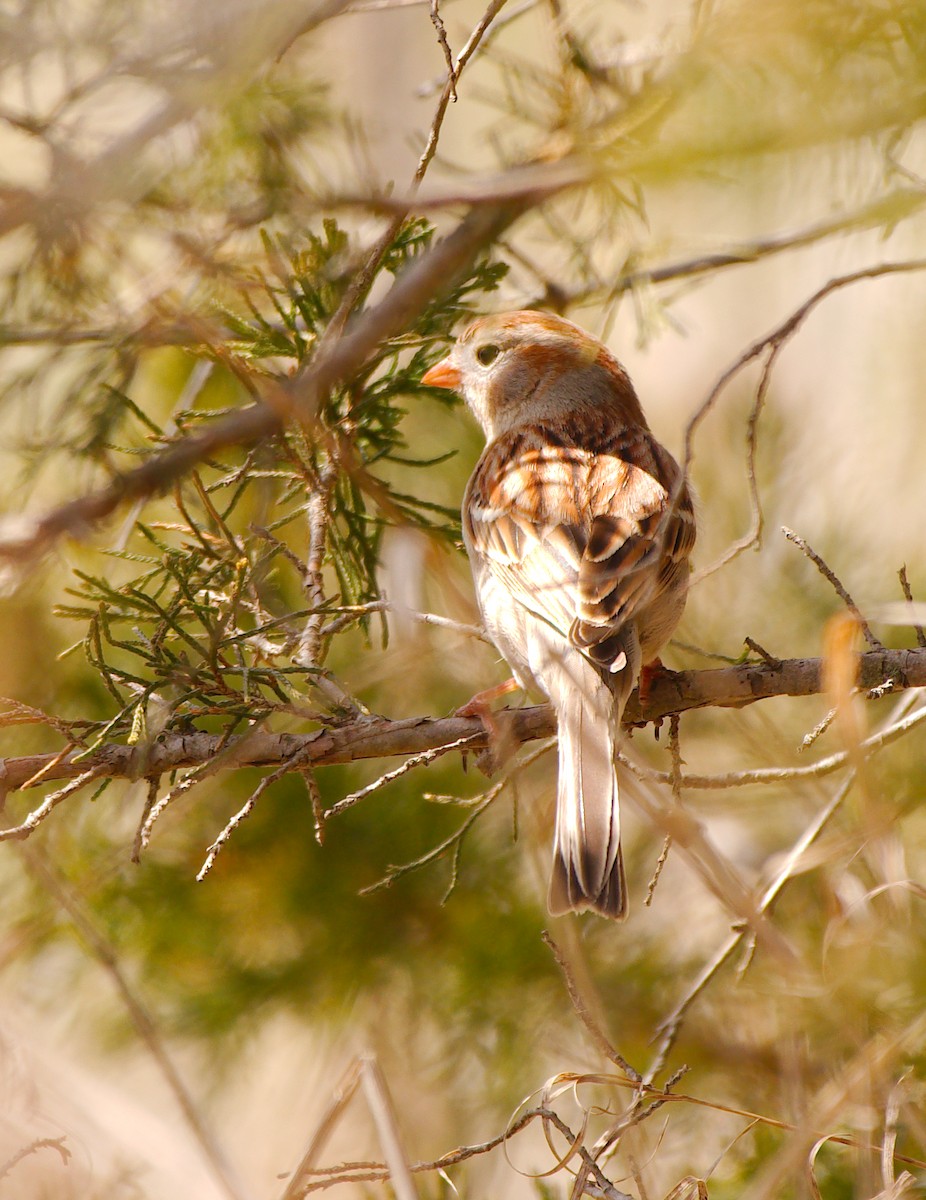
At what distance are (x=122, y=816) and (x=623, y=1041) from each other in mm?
1682

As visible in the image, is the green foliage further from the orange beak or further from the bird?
the orange beak

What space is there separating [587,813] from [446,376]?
1.79 metres

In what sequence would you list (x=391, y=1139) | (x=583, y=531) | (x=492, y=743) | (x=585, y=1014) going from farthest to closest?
(x=583, y=531) < (x=492, y=743) < (x=585, y=1014) < (x=391, y=1139)

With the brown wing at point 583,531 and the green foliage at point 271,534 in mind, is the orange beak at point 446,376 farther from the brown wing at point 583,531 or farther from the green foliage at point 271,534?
the green foliage at point 271,534

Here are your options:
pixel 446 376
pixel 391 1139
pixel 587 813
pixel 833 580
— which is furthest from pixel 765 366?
pixel 446 376

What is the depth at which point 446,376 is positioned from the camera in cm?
392

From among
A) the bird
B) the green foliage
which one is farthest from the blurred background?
the bird

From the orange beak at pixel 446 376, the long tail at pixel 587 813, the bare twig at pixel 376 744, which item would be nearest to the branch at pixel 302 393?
the bare twig at pixel 376 744

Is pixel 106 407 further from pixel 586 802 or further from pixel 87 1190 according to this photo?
pixel 87 1190

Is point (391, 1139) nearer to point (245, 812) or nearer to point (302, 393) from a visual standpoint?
point (245, 812)

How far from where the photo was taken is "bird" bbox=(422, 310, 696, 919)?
8.48ft

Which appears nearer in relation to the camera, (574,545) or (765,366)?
(765,366)

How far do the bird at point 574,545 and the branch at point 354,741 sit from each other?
0.24 metres

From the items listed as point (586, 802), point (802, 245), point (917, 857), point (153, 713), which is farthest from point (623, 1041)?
point (802, 245)
